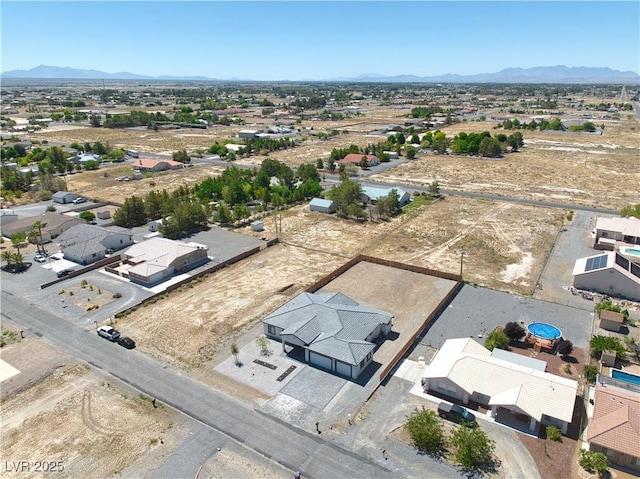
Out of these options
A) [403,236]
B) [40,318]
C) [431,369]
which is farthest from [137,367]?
[403,236]

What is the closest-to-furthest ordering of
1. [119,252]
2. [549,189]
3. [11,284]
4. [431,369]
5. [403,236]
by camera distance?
[431,369] < [11,284] < [119,252] < [403,236] < [549,189]

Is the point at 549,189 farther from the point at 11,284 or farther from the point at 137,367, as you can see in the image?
the point at 11,284

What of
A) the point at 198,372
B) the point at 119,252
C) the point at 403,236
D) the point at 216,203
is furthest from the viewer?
the point at 216,203

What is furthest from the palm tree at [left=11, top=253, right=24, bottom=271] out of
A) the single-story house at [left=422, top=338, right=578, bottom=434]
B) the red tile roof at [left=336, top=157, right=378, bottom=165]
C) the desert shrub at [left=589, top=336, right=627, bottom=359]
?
the red tile roof at [left=336, top=157, right=378, bottom=165]

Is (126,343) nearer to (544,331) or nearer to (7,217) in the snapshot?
(544,331)

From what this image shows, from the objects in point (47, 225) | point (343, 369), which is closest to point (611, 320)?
point (343, 369)

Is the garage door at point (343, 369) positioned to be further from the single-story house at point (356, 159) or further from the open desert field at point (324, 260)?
the single-story house at point (356, 159)

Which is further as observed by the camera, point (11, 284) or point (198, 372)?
point (11, 284)

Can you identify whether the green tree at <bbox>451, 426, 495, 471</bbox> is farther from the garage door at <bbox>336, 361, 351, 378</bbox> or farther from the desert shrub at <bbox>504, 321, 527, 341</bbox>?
the desert shrub at <bbox>504, 321, 527, 341</bbox>
